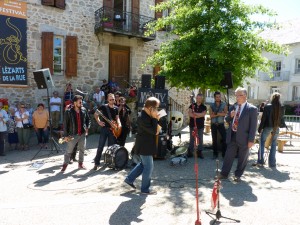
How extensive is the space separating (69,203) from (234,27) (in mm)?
6830

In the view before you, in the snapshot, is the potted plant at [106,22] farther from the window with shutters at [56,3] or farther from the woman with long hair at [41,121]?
the woman with long hair at [41,121]

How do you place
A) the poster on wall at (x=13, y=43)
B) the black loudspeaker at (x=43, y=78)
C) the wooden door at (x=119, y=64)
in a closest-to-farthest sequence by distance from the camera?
the black loudspeaker at (x=43, y=78) → the poster on wall at (x=13, y=43) → the wooden door at (x=119, y=64)

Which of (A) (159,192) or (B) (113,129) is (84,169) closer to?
(B) (113,129)

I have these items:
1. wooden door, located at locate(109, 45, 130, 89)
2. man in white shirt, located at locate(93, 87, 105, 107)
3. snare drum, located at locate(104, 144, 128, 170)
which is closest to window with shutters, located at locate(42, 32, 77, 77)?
man in white shirt, located at locate(93, 87, 105, 107)

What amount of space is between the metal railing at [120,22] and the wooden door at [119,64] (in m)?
1.03

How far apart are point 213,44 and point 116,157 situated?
435cm

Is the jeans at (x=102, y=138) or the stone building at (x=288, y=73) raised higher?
the stone building at (x=288, y=73)

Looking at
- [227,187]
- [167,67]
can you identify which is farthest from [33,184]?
[167,67]

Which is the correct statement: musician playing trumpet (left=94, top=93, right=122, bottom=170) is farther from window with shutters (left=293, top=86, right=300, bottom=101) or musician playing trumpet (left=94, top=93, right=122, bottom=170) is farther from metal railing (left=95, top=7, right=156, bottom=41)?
window with shutters (left=293, top=86, right=300, bottom=101)

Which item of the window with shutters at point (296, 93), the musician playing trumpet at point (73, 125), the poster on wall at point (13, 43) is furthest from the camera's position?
the window with shutters at point (296, 93)

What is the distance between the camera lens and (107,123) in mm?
6852

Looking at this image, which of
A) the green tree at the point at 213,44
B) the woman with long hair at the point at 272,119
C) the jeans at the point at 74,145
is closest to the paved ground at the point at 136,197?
the jeans at the point at 74,145

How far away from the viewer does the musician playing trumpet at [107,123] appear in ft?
22.4

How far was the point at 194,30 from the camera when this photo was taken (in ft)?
30.3
